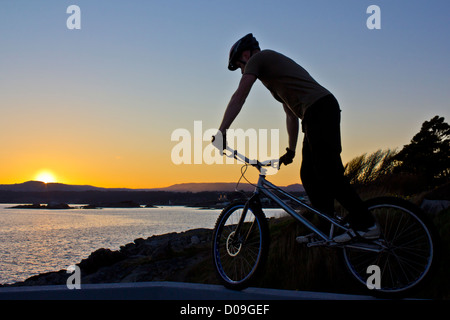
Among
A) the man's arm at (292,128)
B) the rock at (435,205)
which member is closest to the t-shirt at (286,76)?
the man's arm at (292,128)

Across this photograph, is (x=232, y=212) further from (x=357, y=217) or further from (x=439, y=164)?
(x=439, y=164)

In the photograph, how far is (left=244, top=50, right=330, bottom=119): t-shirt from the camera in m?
2.95

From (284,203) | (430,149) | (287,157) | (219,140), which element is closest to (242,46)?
(219,140)

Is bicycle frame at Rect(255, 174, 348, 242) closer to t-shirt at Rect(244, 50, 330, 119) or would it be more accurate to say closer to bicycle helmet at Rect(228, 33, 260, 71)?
t-shirt at Rect(244, 50, 330, 119)

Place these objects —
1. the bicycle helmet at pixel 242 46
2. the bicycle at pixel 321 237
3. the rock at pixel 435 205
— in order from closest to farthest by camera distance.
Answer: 1. the bicycle at pixel 321 237
2. the bicycle helmet at pixel 242 46
3. the rock at pixel 435 205

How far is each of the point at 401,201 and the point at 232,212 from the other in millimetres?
1333

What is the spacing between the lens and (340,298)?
2582 millimetres

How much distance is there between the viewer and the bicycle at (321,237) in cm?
258

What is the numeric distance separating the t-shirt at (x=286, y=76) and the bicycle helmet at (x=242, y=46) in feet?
0.67

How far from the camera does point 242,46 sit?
318 cm

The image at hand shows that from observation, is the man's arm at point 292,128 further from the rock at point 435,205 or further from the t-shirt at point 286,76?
the rock at point 435,205

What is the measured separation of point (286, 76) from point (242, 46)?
1.55 ft

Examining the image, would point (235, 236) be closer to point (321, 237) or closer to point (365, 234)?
point (321, 237)
